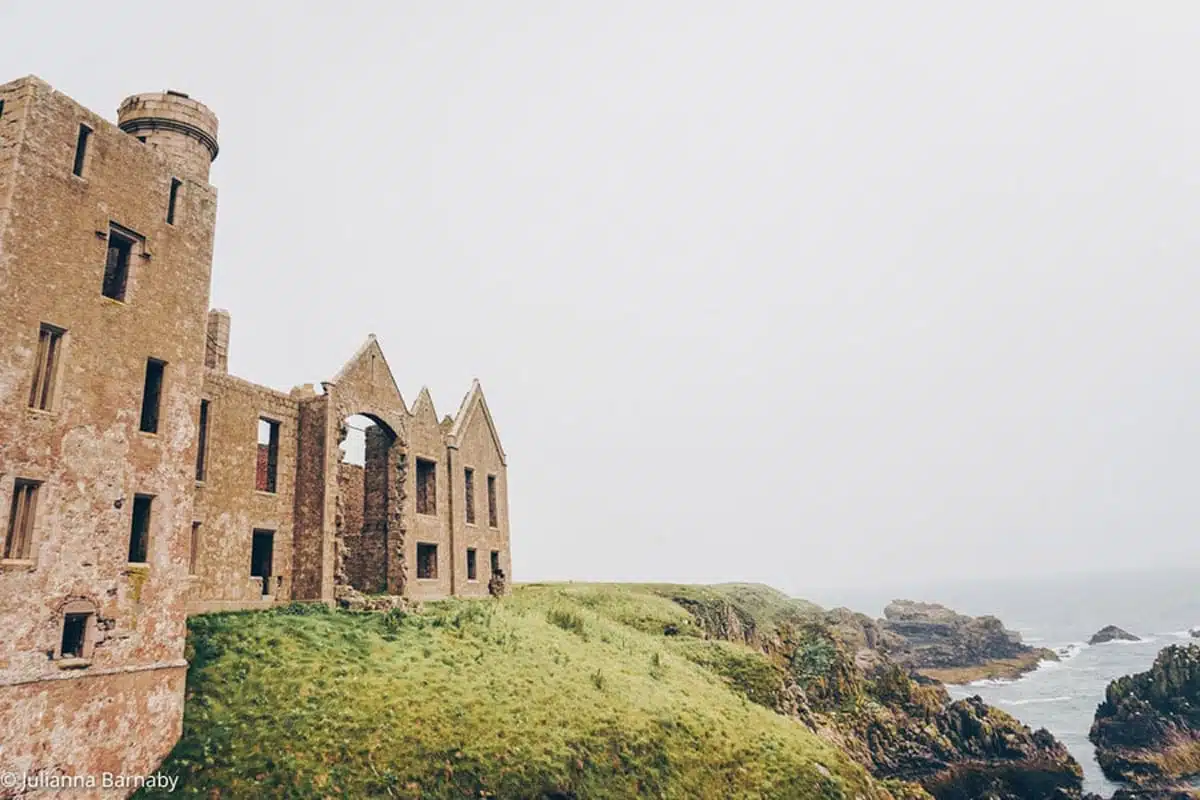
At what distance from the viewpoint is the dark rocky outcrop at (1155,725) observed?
130ft

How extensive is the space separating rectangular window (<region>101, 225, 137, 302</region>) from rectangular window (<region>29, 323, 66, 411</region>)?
213cm

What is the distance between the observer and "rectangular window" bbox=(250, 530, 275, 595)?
2598 centimetres

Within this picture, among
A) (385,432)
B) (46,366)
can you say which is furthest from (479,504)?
(46,366)

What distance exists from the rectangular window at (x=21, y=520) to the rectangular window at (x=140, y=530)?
83.4 inches

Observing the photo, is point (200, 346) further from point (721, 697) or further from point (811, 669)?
point (811, 669)

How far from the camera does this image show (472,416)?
39.8 meters

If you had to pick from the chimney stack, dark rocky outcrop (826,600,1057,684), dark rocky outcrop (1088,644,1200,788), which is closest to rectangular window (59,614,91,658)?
the chimney stack

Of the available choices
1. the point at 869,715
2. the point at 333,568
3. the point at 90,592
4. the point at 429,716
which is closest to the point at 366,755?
the point at 429,716

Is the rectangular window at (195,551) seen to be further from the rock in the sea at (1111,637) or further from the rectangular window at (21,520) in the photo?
the rock in the sea at (1111,637)

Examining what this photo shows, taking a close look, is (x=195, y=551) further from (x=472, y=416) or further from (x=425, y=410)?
(x=472, y=416)

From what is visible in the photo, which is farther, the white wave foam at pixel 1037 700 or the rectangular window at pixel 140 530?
the white wave foam at pixel 1037 700

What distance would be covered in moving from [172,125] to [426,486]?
19.1 metres

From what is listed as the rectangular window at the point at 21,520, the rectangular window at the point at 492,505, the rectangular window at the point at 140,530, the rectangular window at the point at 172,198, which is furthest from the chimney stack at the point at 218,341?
the rectangular window at the point at 492,505

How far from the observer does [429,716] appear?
1938 cm
